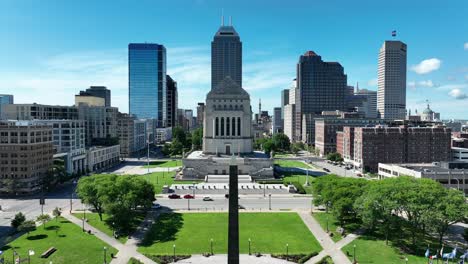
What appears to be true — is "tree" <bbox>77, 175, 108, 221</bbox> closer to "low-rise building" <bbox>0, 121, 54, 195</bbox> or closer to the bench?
the bench

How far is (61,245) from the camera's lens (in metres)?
59.2

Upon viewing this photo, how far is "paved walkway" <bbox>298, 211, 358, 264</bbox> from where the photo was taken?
54.9 metres

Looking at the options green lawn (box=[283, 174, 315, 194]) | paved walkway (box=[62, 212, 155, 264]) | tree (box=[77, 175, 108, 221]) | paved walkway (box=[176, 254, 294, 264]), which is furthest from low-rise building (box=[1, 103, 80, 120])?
paved walkway (box=[176, 254, 294, 264])

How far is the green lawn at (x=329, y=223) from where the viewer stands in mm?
65062

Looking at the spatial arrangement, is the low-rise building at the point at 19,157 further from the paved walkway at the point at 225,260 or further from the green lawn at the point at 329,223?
the green lawn at the point at 329,223

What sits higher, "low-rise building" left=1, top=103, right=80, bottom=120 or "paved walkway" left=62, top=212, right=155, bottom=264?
"low-rise building" left=1, top=103, right=80, bottom=120

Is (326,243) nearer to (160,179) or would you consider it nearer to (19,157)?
(160,179)

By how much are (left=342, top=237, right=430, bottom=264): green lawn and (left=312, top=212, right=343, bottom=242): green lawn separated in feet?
10.9

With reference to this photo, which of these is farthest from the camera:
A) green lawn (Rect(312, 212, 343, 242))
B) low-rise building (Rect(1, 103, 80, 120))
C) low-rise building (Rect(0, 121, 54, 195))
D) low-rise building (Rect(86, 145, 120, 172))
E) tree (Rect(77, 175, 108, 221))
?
low-rise building (Rect(1, 103, 80, 120))

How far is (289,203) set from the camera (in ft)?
296

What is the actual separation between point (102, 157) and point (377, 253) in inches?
4902

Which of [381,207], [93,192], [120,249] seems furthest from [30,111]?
[381,207]

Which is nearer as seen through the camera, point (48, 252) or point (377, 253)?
point (48, 252)

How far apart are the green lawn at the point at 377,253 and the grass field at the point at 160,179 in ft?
193
